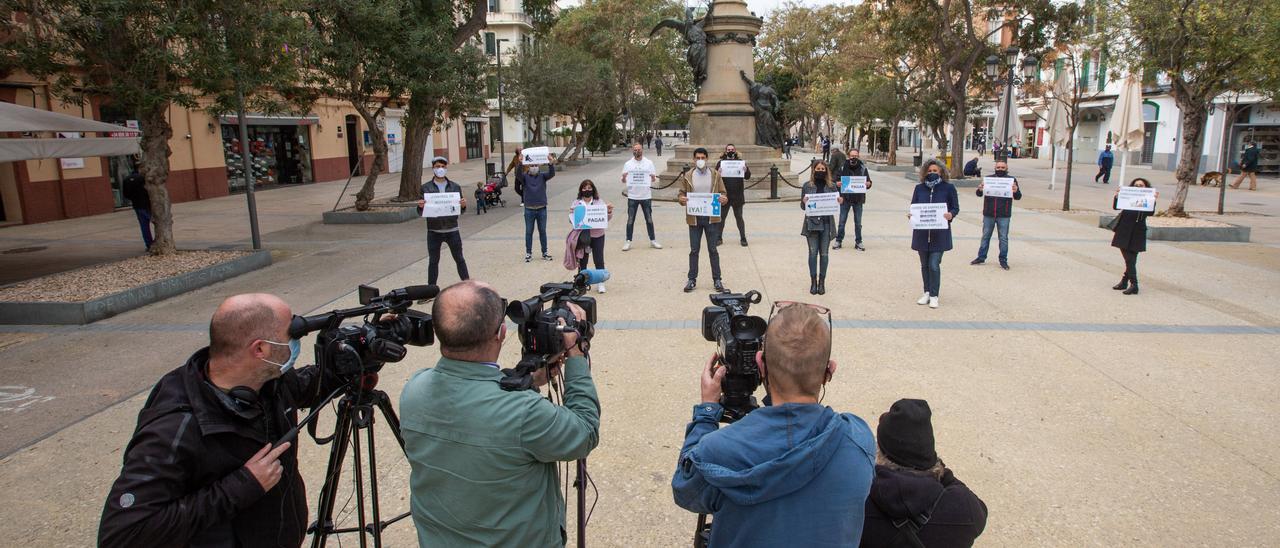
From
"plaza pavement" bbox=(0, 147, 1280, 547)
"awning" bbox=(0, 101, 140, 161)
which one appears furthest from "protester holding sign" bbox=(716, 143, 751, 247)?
"awning" bbox=(0, 101, 140, 161)

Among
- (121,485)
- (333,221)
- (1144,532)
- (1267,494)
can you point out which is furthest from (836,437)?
(333,221)

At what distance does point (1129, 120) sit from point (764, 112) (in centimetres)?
838

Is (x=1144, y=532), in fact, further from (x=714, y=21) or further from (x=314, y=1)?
(x=714, y=21)

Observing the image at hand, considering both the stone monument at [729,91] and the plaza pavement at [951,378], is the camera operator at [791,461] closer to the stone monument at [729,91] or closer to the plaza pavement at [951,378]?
the plaza pavement at [951,378]

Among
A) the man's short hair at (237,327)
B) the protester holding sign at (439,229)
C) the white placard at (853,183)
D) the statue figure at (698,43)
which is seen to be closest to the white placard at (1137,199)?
the white placard at (853,183)

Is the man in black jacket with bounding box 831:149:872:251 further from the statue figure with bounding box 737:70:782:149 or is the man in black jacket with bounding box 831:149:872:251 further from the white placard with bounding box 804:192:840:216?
the statue figure with bounding box 737:70:782:149

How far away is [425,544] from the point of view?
2.35m

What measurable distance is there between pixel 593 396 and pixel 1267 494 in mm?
3947

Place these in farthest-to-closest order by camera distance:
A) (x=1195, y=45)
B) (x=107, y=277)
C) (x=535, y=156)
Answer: (x=1195, y=45)
(x=535, y=156)
(x=107, y=277)

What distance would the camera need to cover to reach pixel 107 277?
9.51 metres

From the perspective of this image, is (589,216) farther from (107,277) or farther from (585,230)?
(107,277)

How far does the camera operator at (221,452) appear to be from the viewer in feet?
6.67

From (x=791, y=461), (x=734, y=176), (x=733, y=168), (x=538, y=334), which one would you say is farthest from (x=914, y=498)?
(x=734, y=176)

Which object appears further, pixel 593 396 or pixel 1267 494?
pixel 1267 494
